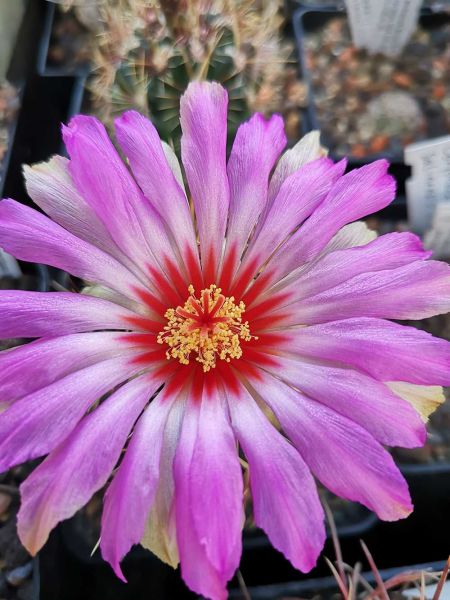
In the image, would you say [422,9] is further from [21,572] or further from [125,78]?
[21,572]

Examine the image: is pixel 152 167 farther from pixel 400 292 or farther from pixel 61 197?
pixel 400 292

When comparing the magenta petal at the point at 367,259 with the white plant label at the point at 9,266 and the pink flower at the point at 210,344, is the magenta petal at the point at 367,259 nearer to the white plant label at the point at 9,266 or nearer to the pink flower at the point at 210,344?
the pink flower at the point at 210,344

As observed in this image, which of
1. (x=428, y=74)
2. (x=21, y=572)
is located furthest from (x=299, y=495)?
(x=428, y=74)

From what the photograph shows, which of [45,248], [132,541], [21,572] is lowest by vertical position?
[21,572]

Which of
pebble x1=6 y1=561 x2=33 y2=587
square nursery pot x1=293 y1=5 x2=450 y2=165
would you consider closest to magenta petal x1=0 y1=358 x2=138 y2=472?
pebble x1=6 y1=561 x2=33 y2=587

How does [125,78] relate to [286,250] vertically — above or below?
above

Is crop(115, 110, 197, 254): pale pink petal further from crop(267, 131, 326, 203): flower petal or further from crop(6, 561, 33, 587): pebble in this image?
crop(6, 561, 33, 587): pebble

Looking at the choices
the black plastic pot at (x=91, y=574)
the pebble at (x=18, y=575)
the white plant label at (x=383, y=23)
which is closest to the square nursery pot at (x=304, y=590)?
the black plastic pot at (x=91, y=574)
